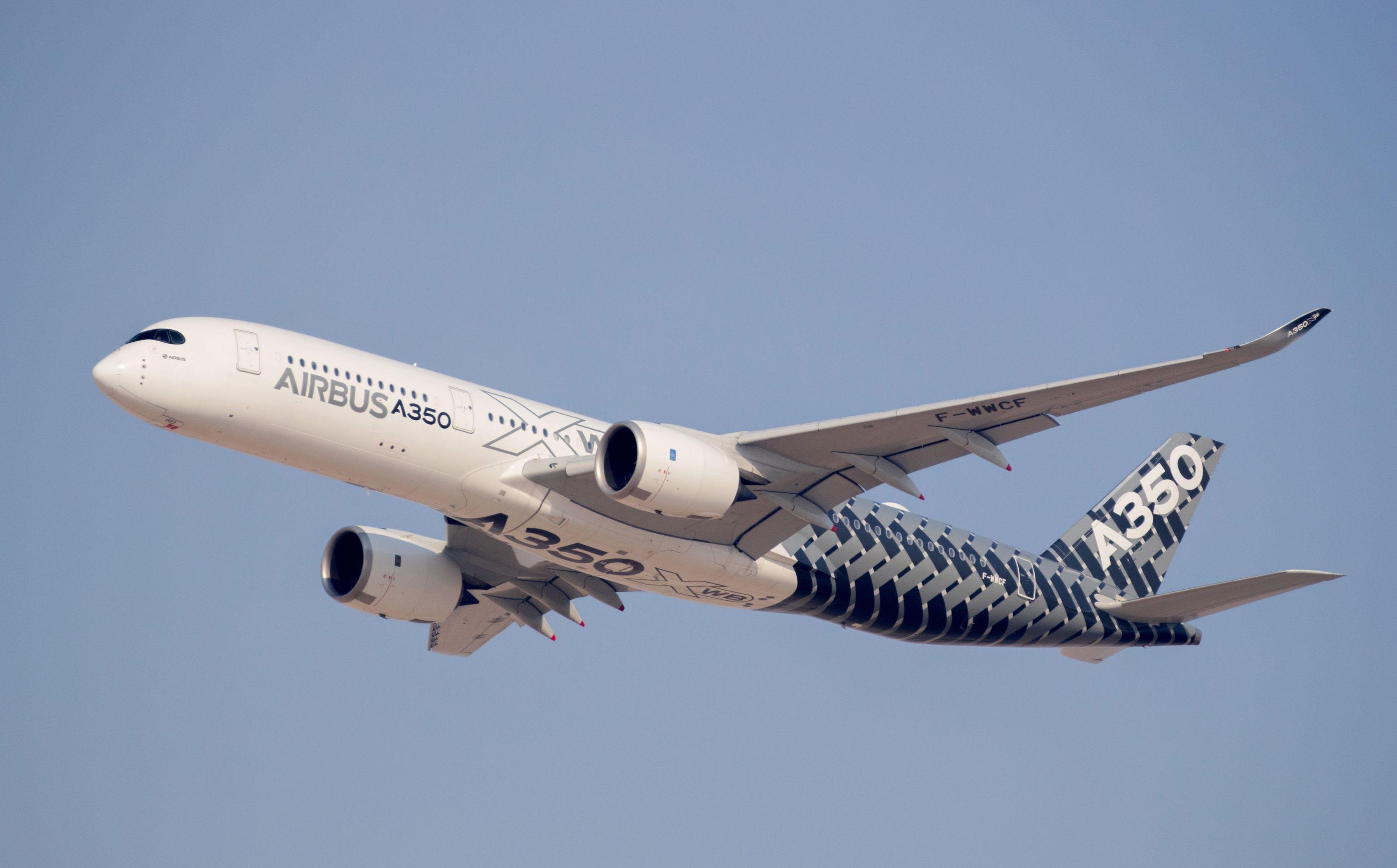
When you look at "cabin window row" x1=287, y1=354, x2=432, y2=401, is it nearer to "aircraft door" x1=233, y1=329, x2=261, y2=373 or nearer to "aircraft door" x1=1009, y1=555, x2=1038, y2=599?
"aircraft door" x1=233, y1=329, x2=261, y2=373

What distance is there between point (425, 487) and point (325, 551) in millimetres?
7497

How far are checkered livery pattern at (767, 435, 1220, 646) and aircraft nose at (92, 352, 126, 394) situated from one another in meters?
13.6

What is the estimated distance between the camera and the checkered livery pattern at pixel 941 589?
96.6 feet

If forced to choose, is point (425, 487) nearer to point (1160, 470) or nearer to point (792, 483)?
point (792, 483)

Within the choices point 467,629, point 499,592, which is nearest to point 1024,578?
point 499,592

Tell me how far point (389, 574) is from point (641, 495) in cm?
983

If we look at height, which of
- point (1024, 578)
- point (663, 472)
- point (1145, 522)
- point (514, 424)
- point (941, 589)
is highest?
point (1145, 522)

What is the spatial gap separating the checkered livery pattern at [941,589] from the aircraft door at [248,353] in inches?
451

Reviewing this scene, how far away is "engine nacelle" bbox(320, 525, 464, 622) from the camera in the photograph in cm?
3181

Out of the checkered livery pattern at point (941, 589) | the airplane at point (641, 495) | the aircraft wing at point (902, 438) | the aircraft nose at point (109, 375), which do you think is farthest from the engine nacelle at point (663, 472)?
the aircraft nose at point (109, 375)

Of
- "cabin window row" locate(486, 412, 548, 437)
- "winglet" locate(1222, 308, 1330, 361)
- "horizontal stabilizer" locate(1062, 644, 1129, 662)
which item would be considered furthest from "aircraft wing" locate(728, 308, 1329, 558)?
"horizontal stabilizer" locate(1062, 644, 1129, 662)

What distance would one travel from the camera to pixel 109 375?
2372 cm

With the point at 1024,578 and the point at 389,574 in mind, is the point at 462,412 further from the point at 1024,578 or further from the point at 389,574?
the point at 1024,578

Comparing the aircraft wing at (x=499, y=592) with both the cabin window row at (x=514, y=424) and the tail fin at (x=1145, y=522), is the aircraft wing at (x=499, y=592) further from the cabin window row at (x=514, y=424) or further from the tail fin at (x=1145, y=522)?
the tail fin at (x=1145, y=522)
